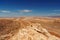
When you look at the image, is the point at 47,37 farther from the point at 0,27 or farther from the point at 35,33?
the point at 0,27

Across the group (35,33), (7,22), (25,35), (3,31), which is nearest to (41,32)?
(35,33)

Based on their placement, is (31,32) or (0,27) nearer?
(31,32)

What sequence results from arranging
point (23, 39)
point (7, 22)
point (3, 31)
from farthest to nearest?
point (7, 22) < point (3, 31) < point (23, 39)

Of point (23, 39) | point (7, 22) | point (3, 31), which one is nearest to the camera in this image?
point (23, 39)

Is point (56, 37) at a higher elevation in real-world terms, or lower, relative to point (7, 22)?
lower

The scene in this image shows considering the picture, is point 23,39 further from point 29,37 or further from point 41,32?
point 41,32

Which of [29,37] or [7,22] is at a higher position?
[7,22]

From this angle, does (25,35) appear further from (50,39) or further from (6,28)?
(6,28)

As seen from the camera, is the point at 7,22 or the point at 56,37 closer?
the point at 56,37

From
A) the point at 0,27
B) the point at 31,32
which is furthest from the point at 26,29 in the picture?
the point at 0,27
